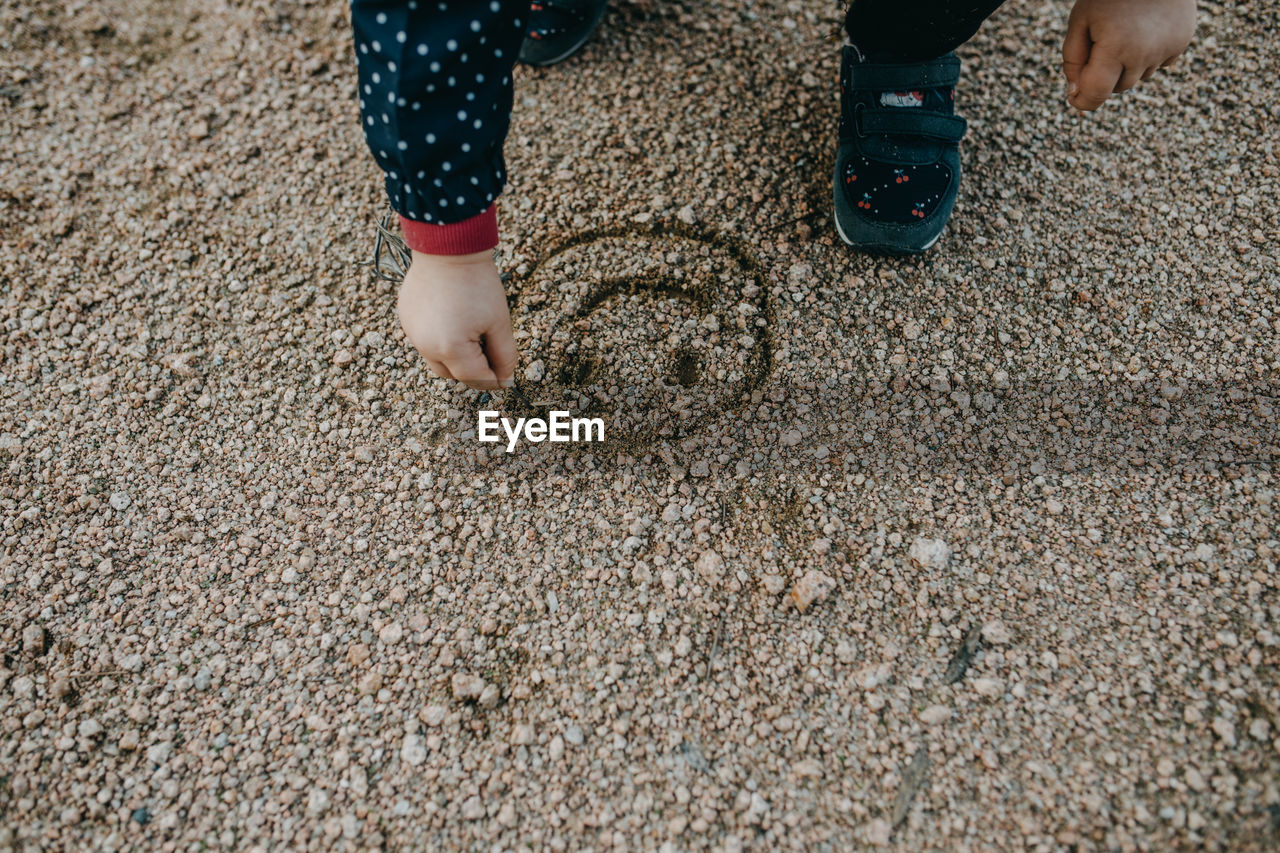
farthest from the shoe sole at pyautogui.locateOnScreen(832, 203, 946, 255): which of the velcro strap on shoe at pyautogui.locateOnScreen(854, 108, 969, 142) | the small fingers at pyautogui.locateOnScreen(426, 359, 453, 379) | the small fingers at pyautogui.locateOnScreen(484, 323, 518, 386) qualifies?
the small fingers at pyautogui.locateOnScreen(426, 359, 453, 379)

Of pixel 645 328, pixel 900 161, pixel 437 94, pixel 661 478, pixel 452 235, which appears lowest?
pixel 661 478

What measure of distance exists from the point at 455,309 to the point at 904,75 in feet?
3.74

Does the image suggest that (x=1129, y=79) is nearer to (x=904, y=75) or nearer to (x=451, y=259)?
(x=904, y=75)

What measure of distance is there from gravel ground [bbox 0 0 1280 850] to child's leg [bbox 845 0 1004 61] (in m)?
0.25

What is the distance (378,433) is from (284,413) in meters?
0.22

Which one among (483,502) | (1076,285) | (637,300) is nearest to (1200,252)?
(1076,285)

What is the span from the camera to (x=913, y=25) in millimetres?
1633

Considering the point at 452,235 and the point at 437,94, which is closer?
the point at 437,94

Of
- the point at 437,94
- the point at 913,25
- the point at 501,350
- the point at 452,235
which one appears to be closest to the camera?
the point at 437,94

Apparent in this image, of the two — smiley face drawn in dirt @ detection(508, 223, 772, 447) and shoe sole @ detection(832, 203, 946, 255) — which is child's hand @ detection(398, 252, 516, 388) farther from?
shoe sole @ detection(832, 203, 946, 255)

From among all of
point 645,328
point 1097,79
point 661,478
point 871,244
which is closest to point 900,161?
point 871,244

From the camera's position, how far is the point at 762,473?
151 centimetres

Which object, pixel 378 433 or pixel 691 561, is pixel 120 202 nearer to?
pixel 378 433

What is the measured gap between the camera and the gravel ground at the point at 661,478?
123 cm
